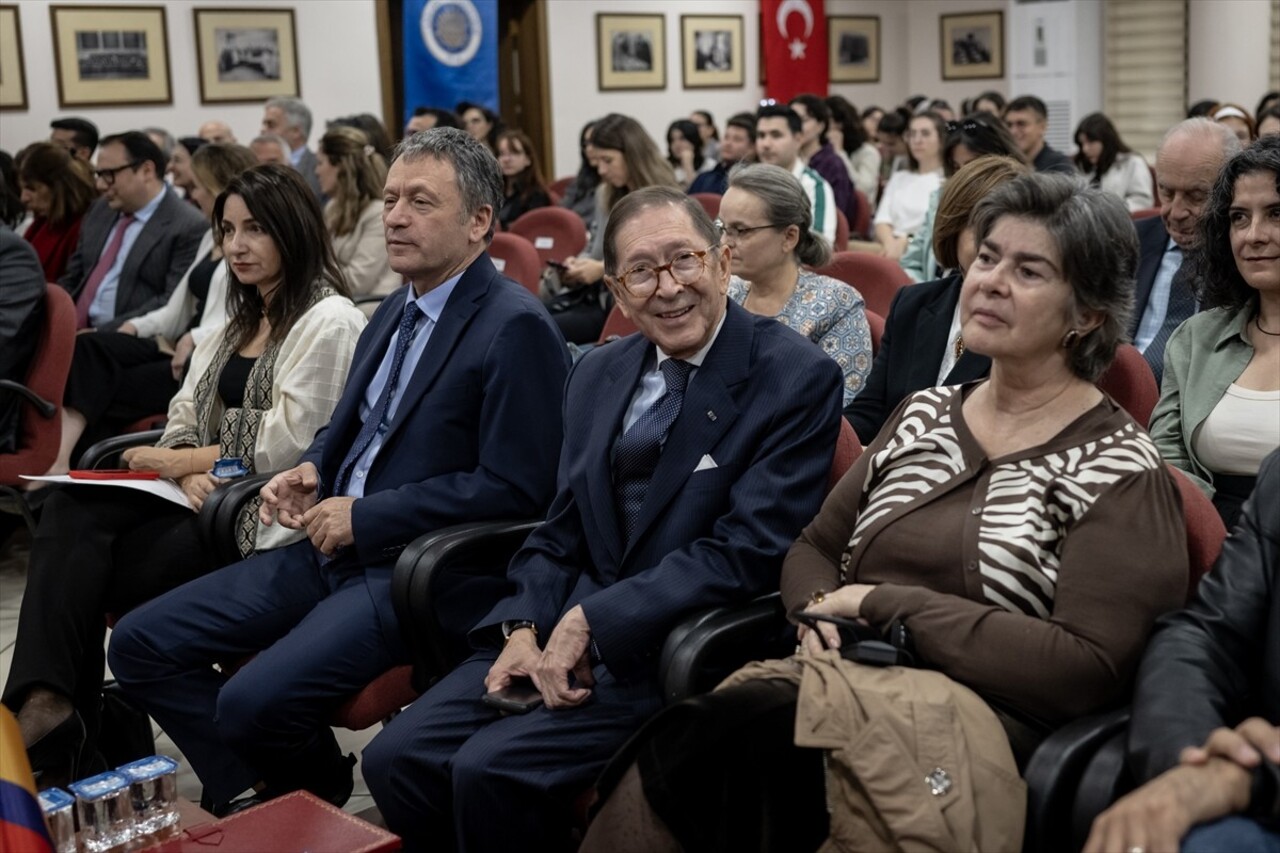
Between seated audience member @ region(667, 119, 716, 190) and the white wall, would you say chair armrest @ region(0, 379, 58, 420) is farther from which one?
seated audience member @ region(667, 119, 716, 190)

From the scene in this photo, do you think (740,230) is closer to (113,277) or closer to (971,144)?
(971,144)

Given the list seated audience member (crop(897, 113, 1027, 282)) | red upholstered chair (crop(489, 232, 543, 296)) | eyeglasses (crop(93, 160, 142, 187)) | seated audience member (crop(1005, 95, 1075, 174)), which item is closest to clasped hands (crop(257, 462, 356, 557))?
seated audience member (crop(897, 113, 1027, 282))

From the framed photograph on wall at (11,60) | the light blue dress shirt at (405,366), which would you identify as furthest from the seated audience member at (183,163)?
Answer: the light blue dress shirt at (405,366)

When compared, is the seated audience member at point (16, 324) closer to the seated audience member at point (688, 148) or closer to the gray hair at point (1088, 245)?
the gray hair at point (1088, 245)

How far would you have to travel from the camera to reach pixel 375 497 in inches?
110

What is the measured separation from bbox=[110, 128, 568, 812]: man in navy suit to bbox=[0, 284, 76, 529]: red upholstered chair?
163 cm

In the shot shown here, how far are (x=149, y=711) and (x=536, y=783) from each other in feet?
3.75

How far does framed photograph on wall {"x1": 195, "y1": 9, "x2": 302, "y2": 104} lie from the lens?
1085cm

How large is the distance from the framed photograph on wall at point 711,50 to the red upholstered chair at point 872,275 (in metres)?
10.0

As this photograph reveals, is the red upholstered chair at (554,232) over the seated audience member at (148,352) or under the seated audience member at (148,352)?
over

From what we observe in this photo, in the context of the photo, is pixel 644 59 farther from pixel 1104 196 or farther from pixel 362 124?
pixel 1104 196

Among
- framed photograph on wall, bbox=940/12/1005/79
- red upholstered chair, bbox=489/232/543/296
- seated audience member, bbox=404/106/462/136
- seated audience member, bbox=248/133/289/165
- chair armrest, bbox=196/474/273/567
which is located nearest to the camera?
chair armrest, bbox=196/474/273/567

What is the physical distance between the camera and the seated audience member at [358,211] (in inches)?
243

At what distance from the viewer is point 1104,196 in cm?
213
